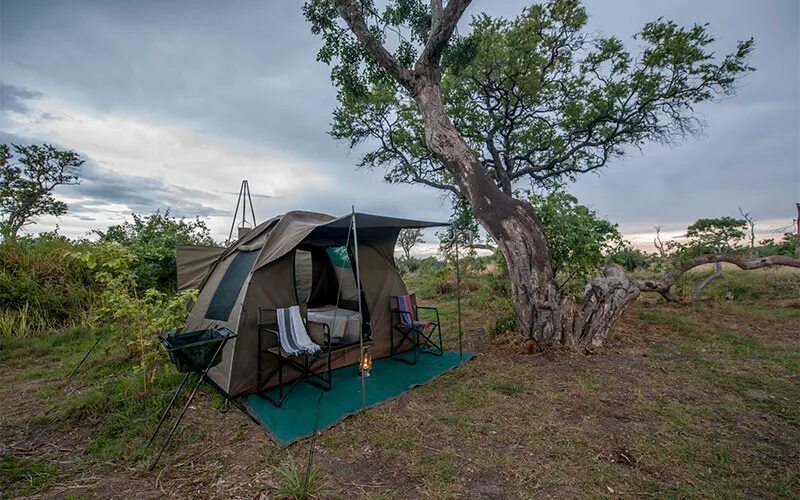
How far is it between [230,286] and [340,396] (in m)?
1.82

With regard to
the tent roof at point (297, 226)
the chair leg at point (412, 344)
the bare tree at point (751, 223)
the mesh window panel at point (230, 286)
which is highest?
the bare tree at point (751, 223)

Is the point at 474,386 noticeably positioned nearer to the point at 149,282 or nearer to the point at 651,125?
the point at 149,282

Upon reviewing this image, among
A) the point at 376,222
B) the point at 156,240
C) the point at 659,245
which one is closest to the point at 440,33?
the point at 376,222

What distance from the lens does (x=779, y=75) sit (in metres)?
6.18

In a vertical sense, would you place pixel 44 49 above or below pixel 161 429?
above

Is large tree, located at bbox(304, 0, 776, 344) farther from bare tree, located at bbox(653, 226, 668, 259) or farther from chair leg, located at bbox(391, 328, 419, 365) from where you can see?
bare tree, located at bbox(653, 226, 668, 259)

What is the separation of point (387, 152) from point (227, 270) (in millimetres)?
8110

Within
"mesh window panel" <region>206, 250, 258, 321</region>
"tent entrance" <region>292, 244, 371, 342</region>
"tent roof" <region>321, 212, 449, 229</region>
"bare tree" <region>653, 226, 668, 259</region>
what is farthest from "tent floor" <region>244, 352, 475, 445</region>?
"bare tree" <region>653, 226, 668, 259</region>

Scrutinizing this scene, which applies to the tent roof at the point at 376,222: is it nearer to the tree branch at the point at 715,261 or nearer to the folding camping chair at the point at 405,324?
the folding camping chair at the point at 405,324

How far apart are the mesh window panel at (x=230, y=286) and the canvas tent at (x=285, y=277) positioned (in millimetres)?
14

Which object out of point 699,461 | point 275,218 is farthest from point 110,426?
point 699,461

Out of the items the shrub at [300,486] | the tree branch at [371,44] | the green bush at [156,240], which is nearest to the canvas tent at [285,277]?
the shrub at [300,486]

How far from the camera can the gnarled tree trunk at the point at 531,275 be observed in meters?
4.62

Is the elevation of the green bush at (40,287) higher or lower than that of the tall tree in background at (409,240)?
lower
